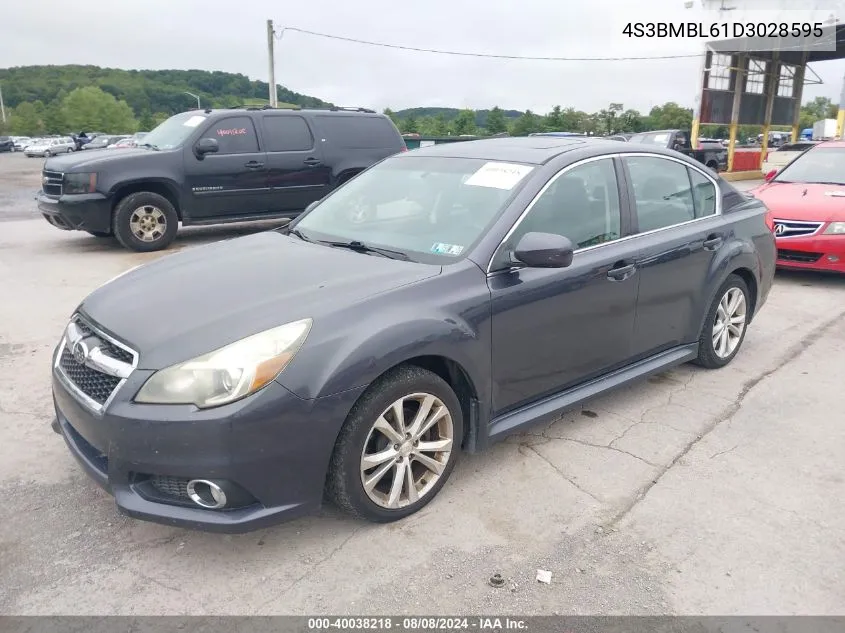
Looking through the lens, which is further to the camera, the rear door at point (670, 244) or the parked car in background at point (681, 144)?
the parked car in background at point (681, 144)

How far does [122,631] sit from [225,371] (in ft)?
3.15

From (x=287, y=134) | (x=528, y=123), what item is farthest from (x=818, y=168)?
(x=528, y=123)

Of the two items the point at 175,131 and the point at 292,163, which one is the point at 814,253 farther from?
the point at 175,131

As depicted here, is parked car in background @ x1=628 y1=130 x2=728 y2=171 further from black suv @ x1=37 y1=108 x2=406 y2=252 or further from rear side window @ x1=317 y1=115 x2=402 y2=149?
black suv @ x1=37 y1=108 x2=406 y2=252

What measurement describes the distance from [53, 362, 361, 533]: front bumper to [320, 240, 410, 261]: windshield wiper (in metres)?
0.92

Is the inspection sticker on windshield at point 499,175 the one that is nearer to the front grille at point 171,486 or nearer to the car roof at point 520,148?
the car roof at point 520,148

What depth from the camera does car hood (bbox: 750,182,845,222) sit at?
7375 millimetres

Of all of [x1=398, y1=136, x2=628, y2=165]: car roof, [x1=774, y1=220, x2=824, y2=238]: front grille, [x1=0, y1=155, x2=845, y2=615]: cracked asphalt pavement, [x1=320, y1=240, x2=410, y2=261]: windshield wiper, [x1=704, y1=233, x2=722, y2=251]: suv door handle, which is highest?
[x1=398, y1=136, x2=628, y2=165]: car roof

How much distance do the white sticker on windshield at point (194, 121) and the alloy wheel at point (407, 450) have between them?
7770mm

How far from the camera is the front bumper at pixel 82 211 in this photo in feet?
28.4

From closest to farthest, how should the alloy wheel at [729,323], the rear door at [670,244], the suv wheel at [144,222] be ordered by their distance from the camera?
the rear door at [670,244] < the alloy wheel at [729,323] < the suv wheel at [144,222]

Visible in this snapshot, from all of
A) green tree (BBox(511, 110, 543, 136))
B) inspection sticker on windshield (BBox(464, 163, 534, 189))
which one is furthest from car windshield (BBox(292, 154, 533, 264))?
green tree (BBox(511, 110, 543, 136))

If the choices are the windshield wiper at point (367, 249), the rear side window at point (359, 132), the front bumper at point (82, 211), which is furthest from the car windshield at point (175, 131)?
the windshield wiper at point (367, 249)

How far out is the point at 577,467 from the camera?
355 cm
